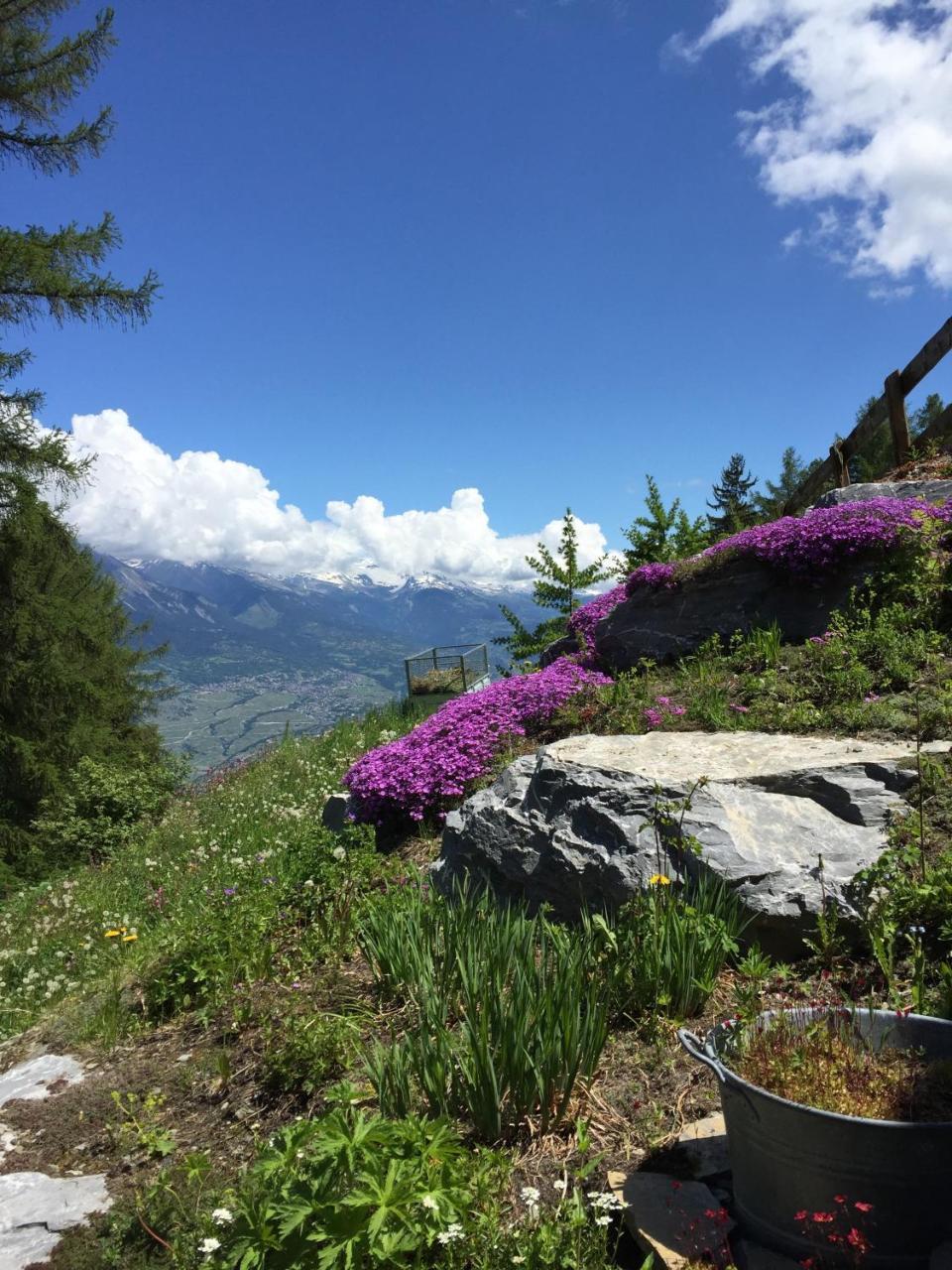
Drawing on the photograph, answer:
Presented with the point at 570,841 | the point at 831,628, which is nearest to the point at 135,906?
the point at 570,841

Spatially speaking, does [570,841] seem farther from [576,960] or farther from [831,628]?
[831,628]

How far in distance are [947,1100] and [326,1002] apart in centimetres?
315

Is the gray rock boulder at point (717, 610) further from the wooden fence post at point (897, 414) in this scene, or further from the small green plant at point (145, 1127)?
the small green plant at point (145, 1127)

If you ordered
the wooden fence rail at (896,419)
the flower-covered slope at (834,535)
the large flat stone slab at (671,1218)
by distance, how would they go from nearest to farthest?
1. the large flat stone slab at (671,1218)
2. the flower-covered slope at (834,535)
3. the wooden fence rail at (896,419)

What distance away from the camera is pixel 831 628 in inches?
299

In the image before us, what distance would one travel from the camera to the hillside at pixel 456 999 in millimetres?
2326

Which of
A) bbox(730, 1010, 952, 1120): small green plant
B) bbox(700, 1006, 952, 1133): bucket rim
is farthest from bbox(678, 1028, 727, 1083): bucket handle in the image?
bbox(730, 1010, 952, 1120): small green plant

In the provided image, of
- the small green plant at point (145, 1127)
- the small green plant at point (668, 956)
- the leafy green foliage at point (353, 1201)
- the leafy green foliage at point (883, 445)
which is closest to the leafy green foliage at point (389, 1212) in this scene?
the leafy green foliage at point (353, 1201)

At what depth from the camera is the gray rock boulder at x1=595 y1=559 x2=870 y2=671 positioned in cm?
810

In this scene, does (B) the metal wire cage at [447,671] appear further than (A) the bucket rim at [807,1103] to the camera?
Yes

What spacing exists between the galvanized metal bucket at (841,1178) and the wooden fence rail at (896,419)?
32.3 ft

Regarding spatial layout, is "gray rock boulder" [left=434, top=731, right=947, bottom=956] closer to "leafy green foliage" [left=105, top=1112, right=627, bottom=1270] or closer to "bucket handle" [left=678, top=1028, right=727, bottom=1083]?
"bucket handle" [left=678, top=1028, right=727, bottom=1083]

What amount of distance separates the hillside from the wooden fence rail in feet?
11.7

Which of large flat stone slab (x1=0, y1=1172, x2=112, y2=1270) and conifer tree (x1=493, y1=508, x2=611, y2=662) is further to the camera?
conifer tree (x1=493, y1=508, x2=611, y2=662)
